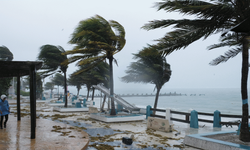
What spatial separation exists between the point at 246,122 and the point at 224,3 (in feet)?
12.8

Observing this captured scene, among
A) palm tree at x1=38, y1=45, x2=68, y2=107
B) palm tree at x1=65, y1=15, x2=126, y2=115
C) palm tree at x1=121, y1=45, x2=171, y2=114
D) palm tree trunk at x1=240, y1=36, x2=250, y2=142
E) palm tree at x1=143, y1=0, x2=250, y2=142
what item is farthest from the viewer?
palm tree at x1=38, y1=45, x2=68, y2=107

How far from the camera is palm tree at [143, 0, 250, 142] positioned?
6.73 metres

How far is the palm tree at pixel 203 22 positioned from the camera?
22.1ft

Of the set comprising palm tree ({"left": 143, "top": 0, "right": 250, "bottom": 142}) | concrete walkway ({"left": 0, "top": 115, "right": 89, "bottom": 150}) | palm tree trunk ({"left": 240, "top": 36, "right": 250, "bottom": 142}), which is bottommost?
concrete walkway ({"left": 0, "top": 115, "right": 89, "bottom": 150})

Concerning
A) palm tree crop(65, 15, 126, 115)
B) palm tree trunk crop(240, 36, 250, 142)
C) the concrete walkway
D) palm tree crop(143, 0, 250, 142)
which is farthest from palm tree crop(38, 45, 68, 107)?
palm tree trunk crop(240, 36, 250, 142)

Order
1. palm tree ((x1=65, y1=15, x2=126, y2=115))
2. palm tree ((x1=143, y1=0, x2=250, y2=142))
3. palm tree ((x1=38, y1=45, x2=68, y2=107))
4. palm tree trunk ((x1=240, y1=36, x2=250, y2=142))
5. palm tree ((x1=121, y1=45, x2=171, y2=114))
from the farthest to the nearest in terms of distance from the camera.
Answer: palm tree ((x1=38, y1=45, x2=68, y2=107)) → palm tree ((x1=121, y1=45, x2=171, y2=114)) → palm tree ((x1=65, y1=15, x2=126, y2=115)) → palm tree trunk ((x1=240, y1=36, x2=250, y2=142)) → palm tree ((x1=143, y1=0, x2=250, y2=142))

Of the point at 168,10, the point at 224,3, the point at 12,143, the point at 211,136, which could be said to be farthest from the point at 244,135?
the point at 12,143

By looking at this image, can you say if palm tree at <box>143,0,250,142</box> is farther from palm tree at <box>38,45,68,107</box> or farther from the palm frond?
palm tree at <box>38,45,68,107</box>

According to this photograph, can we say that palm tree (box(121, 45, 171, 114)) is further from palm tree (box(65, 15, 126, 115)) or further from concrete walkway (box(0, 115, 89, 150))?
concrete walkway (box(0, 115, 89, 150))

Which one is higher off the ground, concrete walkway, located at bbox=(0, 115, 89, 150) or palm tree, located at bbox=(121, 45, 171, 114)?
palm tree, located at bbox=(121, 45, 171, 114)

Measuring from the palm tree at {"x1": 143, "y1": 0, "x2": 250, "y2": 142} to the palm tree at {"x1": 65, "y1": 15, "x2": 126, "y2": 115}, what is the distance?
6812 millimetres

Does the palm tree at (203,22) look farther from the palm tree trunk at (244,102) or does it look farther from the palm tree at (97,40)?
the palm tree at (97,40)

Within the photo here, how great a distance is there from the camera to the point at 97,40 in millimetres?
15391

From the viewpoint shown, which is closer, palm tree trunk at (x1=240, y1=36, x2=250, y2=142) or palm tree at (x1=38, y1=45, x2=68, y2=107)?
palm tree trunk at (x1=240, y1=36, x2=250, y2=142)
